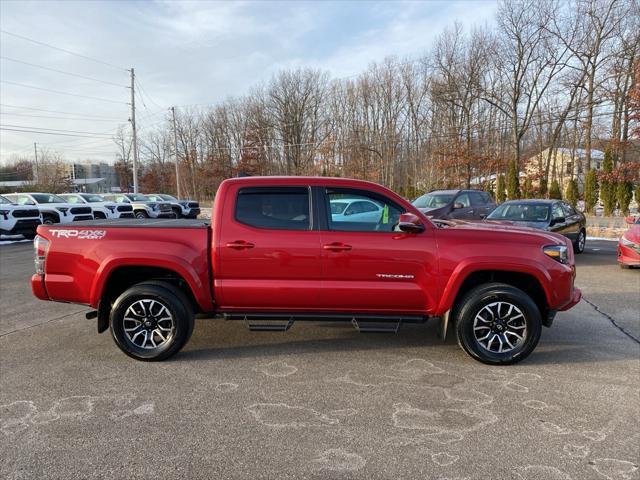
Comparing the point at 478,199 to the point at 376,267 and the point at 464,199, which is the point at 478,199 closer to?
the point at 464,199

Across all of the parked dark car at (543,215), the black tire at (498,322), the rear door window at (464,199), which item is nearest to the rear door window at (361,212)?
the black tire at (498,322)

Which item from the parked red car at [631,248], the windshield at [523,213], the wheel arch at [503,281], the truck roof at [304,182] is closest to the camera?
the wheel arch at [503,281]

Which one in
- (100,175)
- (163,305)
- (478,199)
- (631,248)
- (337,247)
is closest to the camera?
(337,247)

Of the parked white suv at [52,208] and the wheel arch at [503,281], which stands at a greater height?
the parked white suv at [52,208]

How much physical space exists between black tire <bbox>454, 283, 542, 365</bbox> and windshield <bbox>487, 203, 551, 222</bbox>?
7.17 metres

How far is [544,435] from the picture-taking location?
306cm

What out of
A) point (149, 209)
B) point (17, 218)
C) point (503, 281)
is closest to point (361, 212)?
point (503, 281)

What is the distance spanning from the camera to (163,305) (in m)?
4.35

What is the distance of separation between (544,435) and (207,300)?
10.5 ft

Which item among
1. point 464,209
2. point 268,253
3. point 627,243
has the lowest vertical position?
point 627,243

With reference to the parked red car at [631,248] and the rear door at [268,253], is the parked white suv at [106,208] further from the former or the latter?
the parked red car at [631,248]

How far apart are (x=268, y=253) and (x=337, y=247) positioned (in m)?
0.70

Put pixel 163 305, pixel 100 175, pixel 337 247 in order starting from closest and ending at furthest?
pixel 337 247 → pixel 163 305 → pixel 100 175

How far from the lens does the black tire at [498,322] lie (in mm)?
4219
